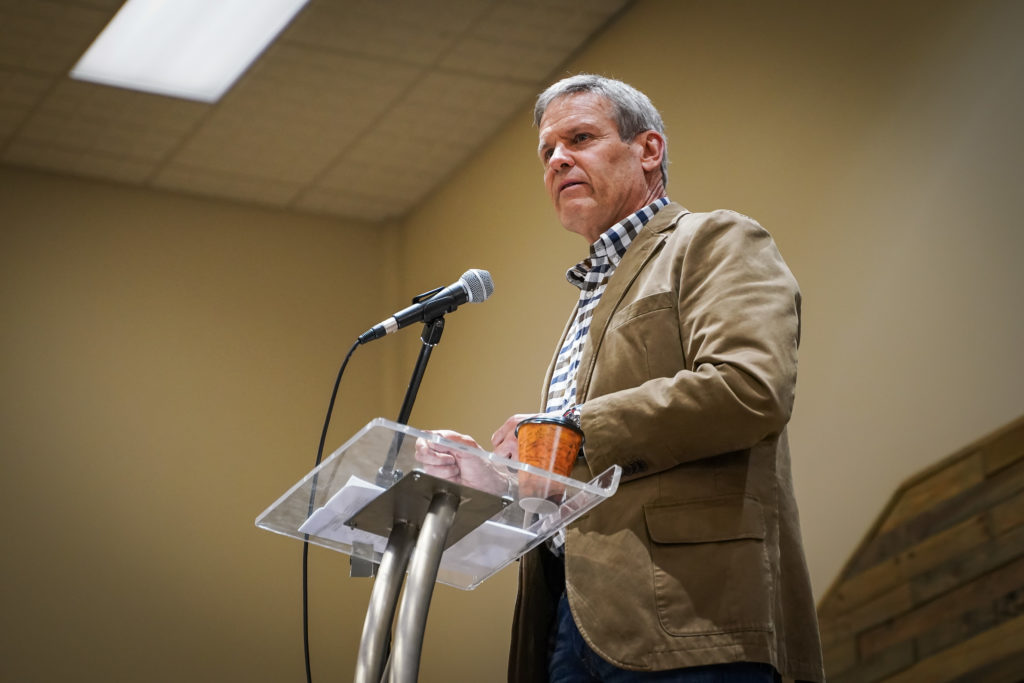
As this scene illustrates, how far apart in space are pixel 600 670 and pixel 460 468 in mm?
422

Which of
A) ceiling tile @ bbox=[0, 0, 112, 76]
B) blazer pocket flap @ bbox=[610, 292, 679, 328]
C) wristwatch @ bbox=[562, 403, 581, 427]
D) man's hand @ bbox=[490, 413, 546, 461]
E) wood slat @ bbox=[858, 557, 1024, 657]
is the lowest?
wood slat @ bbox=[858, 557, 1024, 657]

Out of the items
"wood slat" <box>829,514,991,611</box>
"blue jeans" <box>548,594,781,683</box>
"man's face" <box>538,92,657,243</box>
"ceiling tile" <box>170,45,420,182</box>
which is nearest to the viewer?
"blue jeans" <box>548,594,781,683</box>

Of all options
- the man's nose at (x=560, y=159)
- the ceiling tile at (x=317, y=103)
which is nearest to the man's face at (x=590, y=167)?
the man's nose at (x=560, y=159)

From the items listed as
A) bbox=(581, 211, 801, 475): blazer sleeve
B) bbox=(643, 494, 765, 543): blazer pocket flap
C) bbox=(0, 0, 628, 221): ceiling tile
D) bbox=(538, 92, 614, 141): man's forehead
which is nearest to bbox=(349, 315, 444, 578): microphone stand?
bbox=(581, 211, 801, 475): blazer sleeve

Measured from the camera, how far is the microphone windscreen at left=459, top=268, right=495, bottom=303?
1988 mm

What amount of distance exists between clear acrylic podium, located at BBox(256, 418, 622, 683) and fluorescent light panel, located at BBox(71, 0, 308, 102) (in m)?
3.03

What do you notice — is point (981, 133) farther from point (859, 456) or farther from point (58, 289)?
point (58, 289)

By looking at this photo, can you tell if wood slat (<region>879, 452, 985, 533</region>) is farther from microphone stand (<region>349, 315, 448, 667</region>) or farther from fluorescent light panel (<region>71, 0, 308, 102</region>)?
fluorescent light panel (<region>71, 0, 308, 102</region>)

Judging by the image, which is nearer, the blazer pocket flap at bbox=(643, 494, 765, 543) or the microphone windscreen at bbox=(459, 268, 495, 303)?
the blazer pocket flap at bbox=(643, 494, 765, 543)

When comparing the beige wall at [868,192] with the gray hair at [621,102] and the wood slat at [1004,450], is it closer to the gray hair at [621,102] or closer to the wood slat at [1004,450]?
the wood slat at [1004,450]

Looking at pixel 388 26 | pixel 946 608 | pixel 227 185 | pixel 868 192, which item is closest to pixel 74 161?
pixel 227 185

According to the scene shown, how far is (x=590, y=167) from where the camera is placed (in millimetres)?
2160

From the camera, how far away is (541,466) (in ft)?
4.89

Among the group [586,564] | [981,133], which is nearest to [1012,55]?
[981,133]
